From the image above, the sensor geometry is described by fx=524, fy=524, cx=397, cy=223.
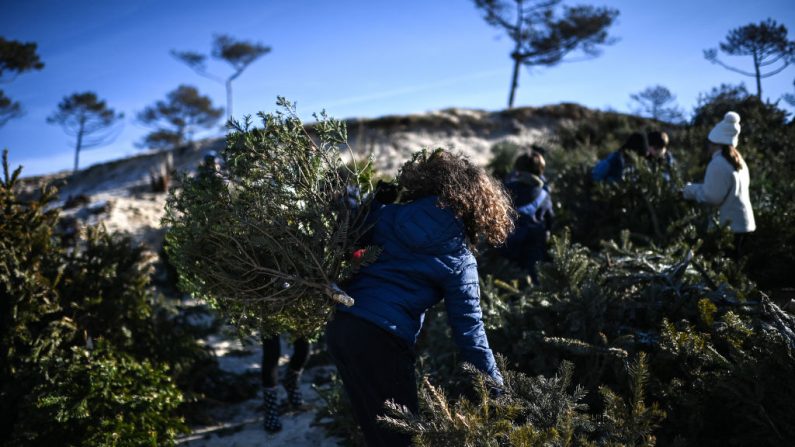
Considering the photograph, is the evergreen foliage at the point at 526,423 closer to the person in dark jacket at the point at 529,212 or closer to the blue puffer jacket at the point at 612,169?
the person in dark jacket at the point at 529,212

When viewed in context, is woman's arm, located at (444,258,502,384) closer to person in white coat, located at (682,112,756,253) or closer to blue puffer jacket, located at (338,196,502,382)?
blue puffer jacket, located at (338,196,502,382)

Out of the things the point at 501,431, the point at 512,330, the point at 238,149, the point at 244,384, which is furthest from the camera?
the point at 244,384

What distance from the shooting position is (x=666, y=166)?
19.5 ft

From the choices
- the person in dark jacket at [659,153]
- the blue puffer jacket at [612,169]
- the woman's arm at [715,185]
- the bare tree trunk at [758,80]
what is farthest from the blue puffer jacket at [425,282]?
the bare tree trunk at [758,80]

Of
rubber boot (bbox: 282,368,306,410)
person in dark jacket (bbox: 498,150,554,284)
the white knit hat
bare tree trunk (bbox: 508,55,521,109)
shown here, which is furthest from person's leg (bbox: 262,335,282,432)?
bare tree trunk (bbox: 508,55,521,109)

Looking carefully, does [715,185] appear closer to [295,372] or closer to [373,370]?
[373,370]

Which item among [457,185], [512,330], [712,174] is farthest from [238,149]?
[712,174]

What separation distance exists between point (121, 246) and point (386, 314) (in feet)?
→ 10.9

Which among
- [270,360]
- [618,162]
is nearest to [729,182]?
[618,162]

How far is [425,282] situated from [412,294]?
0.27 feet

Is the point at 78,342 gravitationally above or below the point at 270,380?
above

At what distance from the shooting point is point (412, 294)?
7.89 ft

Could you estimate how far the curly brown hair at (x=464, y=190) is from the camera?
2.38 meters

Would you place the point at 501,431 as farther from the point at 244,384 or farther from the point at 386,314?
the point at 244,384
